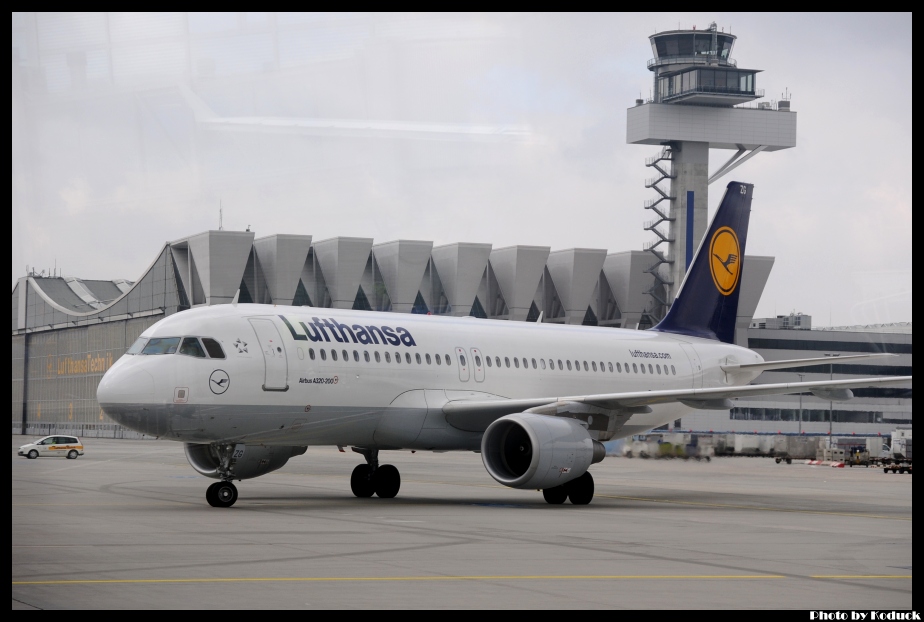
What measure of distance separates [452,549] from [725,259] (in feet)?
66.7

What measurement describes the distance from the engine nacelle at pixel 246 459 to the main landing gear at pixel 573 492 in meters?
5.06

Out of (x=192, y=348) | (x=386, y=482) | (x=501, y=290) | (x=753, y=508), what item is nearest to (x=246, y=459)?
(x=386, y=482)

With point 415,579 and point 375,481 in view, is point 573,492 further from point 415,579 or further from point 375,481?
point 415,579

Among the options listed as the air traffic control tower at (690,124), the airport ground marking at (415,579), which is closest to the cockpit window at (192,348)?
the airport ground marking at (415,579)

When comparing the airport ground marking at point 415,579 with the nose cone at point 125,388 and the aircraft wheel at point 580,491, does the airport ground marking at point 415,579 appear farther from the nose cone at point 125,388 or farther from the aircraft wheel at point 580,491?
the aircraft wheel at point 580,491

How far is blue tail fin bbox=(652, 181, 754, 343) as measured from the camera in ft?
104

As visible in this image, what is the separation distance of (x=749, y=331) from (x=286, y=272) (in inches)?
1844

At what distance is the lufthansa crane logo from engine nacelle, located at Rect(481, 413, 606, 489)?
1085 cm

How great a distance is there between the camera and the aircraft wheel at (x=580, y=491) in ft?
76.6

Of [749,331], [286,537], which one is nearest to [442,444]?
[286,537]

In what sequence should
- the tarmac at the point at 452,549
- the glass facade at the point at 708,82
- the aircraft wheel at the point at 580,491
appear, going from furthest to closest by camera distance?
the glass facade at the point at 708,82 < the aircraft wheel at the point at 580,491 < the tarmac at the point at 452,549

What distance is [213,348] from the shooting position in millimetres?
20844

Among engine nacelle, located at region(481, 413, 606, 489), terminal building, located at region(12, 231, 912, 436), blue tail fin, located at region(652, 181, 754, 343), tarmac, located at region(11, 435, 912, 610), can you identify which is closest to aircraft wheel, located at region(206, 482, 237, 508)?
tarmac, located at region(11, 435, 912, 610)
